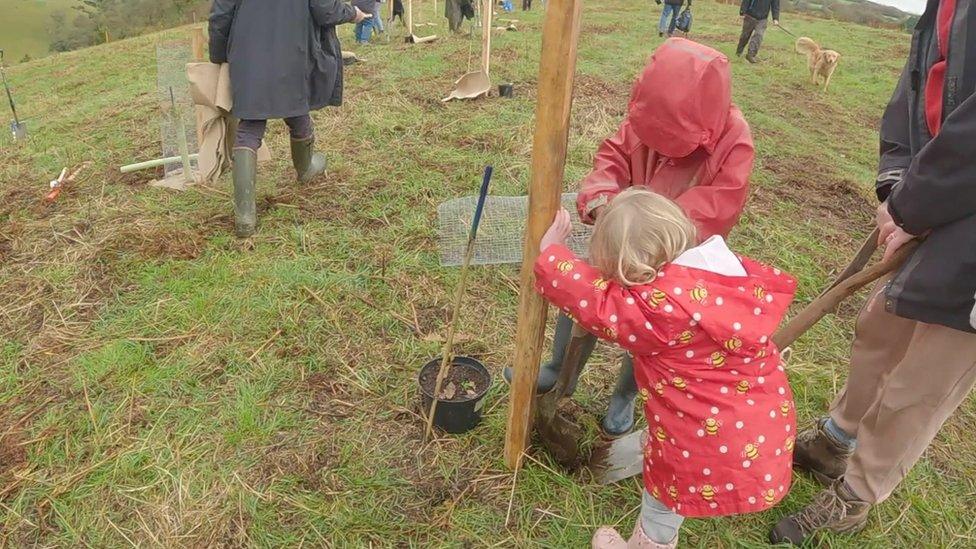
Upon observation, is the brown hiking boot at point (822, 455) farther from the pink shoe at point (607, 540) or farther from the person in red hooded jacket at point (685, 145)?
the person in red hooded jacket at point (685, 145)

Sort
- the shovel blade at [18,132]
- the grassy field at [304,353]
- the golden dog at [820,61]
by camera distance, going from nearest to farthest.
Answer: the grassy field at [304,353], the shovel blade at [18,132], the golden dog at [820,61]

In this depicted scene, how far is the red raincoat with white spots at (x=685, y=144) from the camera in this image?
71.4 inches

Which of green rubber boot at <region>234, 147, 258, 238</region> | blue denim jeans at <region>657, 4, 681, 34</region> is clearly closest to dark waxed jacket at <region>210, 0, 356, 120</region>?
green rubber boot at <region>234, 147, 258, 238</region>

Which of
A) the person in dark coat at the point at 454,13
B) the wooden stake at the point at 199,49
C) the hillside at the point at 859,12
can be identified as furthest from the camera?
the hillside at the point at 859,12

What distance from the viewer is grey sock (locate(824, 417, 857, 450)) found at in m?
2.28

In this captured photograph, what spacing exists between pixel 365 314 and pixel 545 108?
1.93 meters

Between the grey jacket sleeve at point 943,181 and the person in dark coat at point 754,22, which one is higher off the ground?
Answer: the grey jacket sleeve at point 943,181

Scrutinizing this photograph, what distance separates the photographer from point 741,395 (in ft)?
5.29

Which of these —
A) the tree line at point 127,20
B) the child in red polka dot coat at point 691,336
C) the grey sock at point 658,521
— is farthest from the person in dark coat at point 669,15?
the tree line at point 127,20

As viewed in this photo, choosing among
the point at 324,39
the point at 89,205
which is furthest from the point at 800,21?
the point at 89,205

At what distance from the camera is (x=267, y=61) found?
367cm

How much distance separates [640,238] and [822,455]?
4.69 feet

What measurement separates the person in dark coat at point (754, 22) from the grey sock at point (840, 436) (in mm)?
10365

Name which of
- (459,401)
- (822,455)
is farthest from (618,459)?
Result: (822,455)
